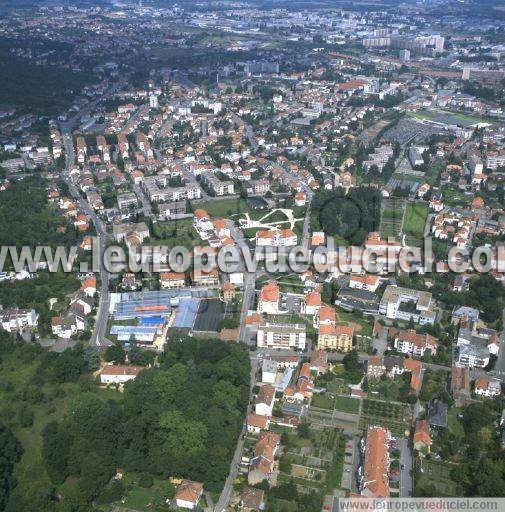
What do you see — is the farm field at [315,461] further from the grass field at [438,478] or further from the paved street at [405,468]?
the grass field at [438,478]

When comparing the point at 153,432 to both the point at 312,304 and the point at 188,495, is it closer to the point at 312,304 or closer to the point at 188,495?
the point at 188,495

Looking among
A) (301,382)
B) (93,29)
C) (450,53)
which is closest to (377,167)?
(301,382)

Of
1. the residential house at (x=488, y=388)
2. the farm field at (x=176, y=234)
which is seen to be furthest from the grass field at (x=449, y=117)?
the residential house at (x=488, y=388)

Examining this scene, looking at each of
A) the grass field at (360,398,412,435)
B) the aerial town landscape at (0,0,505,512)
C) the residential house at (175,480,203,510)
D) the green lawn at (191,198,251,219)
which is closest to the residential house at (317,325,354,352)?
the aerial town landscape at (0,0,505,512)

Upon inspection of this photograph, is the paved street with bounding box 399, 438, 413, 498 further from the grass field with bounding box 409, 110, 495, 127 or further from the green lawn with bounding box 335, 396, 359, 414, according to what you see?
the grass field with bounding box 409, 110, 495, 127

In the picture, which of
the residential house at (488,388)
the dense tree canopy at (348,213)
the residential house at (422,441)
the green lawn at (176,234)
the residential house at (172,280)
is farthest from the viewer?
the dense tree canopy at (348,213)

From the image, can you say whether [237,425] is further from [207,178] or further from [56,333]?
[207,178]

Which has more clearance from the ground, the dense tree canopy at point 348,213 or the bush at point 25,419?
the dense tree canopy at point 348,213
